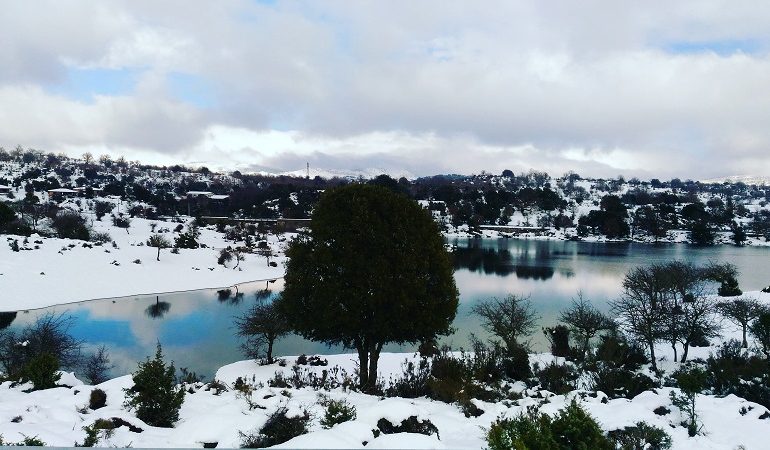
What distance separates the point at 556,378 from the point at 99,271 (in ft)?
142

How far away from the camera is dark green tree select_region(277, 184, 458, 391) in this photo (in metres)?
14.9

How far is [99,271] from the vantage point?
143 ft

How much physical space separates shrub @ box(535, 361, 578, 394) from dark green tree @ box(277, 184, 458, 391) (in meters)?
4.02

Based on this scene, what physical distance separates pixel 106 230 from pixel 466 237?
72559 mm

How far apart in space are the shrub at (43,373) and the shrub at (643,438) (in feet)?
42.6

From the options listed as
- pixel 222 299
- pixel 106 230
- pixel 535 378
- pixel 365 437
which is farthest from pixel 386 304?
pixel 106 230

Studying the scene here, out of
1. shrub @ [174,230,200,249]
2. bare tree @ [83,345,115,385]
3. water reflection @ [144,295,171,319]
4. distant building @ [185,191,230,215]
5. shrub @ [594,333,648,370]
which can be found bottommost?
water reflection @ [144,295,171,319]

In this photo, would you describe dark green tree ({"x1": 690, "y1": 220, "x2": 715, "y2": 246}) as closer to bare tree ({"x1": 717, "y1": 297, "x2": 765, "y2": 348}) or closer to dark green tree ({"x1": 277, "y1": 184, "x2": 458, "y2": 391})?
→ bare tree ({"x1": 717, "y1": 297, "x2": 765, "y2": 348})

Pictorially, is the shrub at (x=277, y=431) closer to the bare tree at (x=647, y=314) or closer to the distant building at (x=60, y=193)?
the bare tree at (x=647, y=314)

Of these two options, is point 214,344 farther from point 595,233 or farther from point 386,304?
point 595,233

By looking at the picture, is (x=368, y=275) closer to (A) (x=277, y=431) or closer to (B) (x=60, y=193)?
(A) (x=277, y=431)

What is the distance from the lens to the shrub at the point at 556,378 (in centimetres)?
1531

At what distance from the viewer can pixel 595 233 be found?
110 metres

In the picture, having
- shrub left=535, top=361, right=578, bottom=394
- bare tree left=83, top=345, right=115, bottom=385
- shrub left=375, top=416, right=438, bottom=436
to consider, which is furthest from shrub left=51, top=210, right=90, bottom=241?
shrub left=375, top=416, right=438, bottom=436
